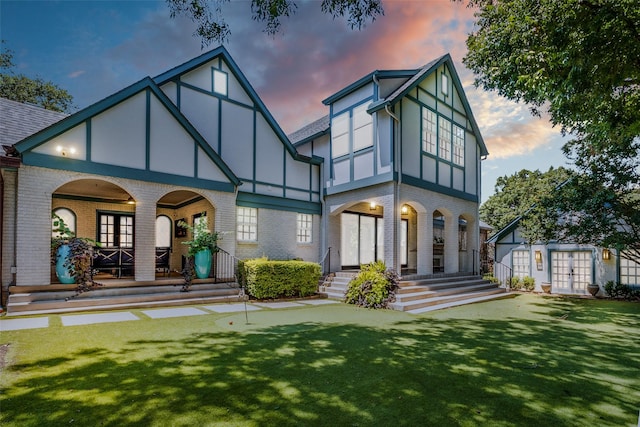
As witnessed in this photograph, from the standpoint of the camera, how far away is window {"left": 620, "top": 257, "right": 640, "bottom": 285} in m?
13.9

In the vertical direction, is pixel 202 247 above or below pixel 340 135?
below

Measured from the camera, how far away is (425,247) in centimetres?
1273

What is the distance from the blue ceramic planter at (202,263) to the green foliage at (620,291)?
16.1 meters

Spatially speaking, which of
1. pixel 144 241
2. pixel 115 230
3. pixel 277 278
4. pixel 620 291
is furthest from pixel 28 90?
pixel 620 291

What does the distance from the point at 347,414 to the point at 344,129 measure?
38.2 feet

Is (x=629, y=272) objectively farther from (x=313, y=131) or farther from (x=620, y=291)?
→ (x=313, y=131)

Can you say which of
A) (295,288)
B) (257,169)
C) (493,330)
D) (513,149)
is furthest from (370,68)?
(513,149)

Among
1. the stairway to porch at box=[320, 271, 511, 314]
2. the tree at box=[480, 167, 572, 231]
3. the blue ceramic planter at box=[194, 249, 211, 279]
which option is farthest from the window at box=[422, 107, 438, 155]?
the tree at box=[480, 167, 572, 231]

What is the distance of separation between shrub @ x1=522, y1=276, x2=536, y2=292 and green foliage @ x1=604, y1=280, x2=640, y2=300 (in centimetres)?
270

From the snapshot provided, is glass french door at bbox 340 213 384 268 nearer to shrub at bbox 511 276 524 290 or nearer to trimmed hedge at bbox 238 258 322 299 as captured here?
trimmed hedge at bbox 238 258 322 299

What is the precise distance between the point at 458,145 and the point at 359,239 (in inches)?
240

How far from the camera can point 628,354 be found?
5395 millimetres

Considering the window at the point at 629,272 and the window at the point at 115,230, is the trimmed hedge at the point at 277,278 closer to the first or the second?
the window at the point at 115,230

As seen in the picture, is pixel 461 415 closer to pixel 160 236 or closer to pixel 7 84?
pixel 160 236
